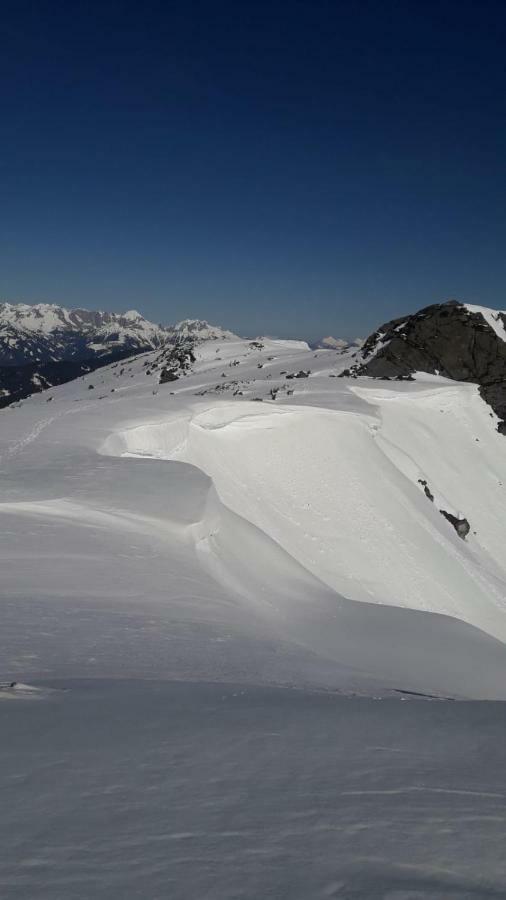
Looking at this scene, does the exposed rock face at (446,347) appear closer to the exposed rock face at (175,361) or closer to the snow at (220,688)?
the exposed rock face at (175,361)

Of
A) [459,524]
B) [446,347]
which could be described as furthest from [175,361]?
[459,524]

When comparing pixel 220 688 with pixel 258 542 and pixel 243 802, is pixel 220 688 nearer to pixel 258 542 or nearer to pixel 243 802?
pixel 243 802

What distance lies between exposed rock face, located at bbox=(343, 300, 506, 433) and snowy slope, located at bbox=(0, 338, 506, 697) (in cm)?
936

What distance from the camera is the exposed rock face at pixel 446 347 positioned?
46.2 m

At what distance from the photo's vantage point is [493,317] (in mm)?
49781

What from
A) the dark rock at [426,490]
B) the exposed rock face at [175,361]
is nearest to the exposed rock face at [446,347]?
the dark rock at [426,490]

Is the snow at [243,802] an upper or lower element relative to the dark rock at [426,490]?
upper

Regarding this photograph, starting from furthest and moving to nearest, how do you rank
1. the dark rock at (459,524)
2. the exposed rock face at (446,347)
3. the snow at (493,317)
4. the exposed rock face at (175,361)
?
1. the exposed rock face at (175,361)
2. the snow at (493,317)
3. the exposed rock face at (446,347)
4. the dark rock at (459,524)

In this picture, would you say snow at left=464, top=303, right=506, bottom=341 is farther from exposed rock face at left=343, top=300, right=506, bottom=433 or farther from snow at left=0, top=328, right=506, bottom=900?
snow at left=0, top=328, right=506, bottom=900

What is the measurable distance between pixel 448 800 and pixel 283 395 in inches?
1184

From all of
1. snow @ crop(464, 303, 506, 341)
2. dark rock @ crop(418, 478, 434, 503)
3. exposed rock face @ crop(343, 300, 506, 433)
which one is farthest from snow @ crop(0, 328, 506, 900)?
snow @ crop(464, 303, 506, 341)

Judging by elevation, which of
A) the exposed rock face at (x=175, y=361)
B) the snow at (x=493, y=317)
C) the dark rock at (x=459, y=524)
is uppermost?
the snow at (x=493, y=317)

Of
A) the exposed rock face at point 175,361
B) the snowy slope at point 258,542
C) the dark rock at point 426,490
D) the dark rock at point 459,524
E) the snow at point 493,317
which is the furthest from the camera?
the exposed rock face at point 175,361

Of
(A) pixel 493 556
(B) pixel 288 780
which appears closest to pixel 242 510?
(A) pixel 493 556
